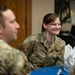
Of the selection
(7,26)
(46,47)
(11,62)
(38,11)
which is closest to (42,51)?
(46,47)

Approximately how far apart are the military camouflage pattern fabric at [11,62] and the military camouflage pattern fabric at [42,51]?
4.03ft

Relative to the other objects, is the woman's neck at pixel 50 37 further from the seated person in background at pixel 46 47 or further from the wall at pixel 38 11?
the wall at pixel 38 11

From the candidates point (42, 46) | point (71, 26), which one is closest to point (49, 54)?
point (42, 46)

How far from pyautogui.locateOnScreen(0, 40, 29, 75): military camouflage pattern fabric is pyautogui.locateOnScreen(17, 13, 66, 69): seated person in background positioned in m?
1.23

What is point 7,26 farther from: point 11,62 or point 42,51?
point 42,51

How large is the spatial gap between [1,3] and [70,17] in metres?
1.76

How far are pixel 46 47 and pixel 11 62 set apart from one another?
1364 millimetres

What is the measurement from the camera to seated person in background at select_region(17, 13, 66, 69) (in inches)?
105

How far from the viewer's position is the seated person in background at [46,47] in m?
2.66

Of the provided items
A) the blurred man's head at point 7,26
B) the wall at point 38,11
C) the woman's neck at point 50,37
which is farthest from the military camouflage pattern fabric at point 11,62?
the wall at point 38,11

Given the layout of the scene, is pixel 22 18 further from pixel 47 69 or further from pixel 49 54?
pixel 47 69

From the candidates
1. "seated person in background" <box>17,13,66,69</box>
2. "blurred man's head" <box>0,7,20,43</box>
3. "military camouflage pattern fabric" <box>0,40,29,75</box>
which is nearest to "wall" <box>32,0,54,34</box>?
"seated person in background" <box>17,13,66,69</box>

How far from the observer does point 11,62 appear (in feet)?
4.56

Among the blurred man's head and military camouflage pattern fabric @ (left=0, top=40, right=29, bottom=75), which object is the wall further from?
military camouflage pattern fabric @ (left=0, top=40, right=29, bottom=75)
